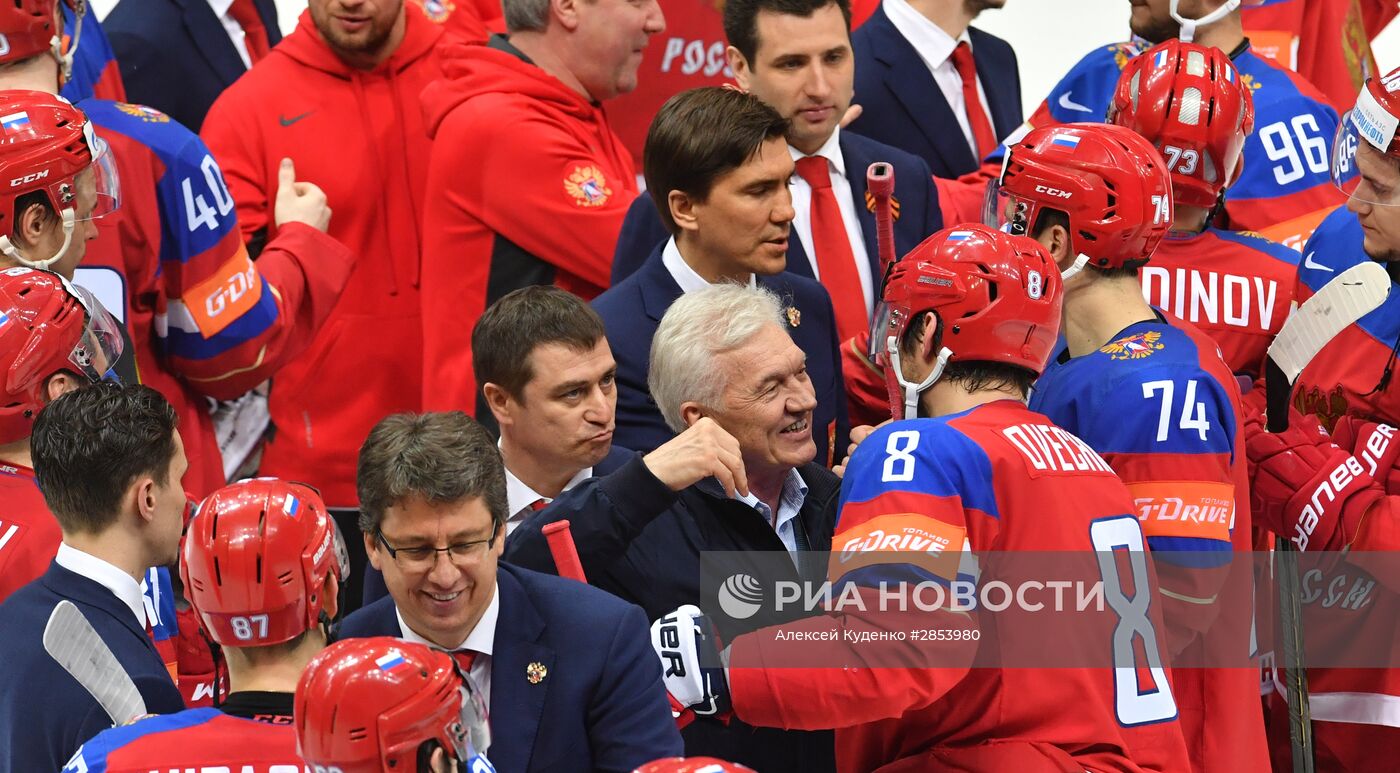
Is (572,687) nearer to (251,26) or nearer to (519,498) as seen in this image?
(519,498)

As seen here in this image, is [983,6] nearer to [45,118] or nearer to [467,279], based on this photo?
[467,279]

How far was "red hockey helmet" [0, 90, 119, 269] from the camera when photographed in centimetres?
374

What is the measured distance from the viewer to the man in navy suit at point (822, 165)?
15.4 ft

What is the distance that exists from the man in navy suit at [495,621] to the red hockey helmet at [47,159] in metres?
1.04

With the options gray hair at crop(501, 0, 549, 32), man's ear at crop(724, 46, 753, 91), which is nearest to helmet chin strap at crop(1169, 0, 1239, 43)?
man's ear at crop(724, 46, 753, 91)

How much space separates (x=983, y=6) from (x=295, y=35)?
1.98 metres

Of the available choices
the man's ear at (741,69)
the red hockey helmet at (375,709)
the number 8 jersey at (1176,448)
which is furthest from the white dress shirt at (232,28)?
the red hockey helmet at (375,709)

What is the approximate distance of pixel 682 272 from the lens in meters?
4.28

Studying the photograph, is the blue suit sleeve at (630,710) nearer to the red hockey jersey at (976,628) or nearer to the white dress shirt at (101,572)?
the red hockey jersey at (976,628)

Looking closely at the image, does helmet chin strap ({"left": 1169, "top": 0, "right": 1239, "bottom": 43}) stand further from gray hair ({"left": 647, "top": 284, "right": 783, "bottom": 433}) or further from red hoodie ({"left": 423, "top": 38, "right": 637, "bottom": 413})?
gray hair ({"left": 647, "top": 284, "right": 783, "bottom": 433})

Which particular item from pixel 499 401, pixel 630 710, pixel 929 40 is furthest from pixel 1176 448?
pixel 929 40

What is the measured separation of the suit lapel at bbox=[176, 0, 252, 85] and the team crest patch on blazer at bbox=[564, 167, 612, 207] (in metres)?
1.46

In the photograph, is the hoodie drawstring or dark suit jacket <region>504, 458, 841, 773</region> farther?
the hoodie drawstring

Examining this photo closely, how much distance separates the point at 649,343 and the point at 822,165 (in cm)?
86
